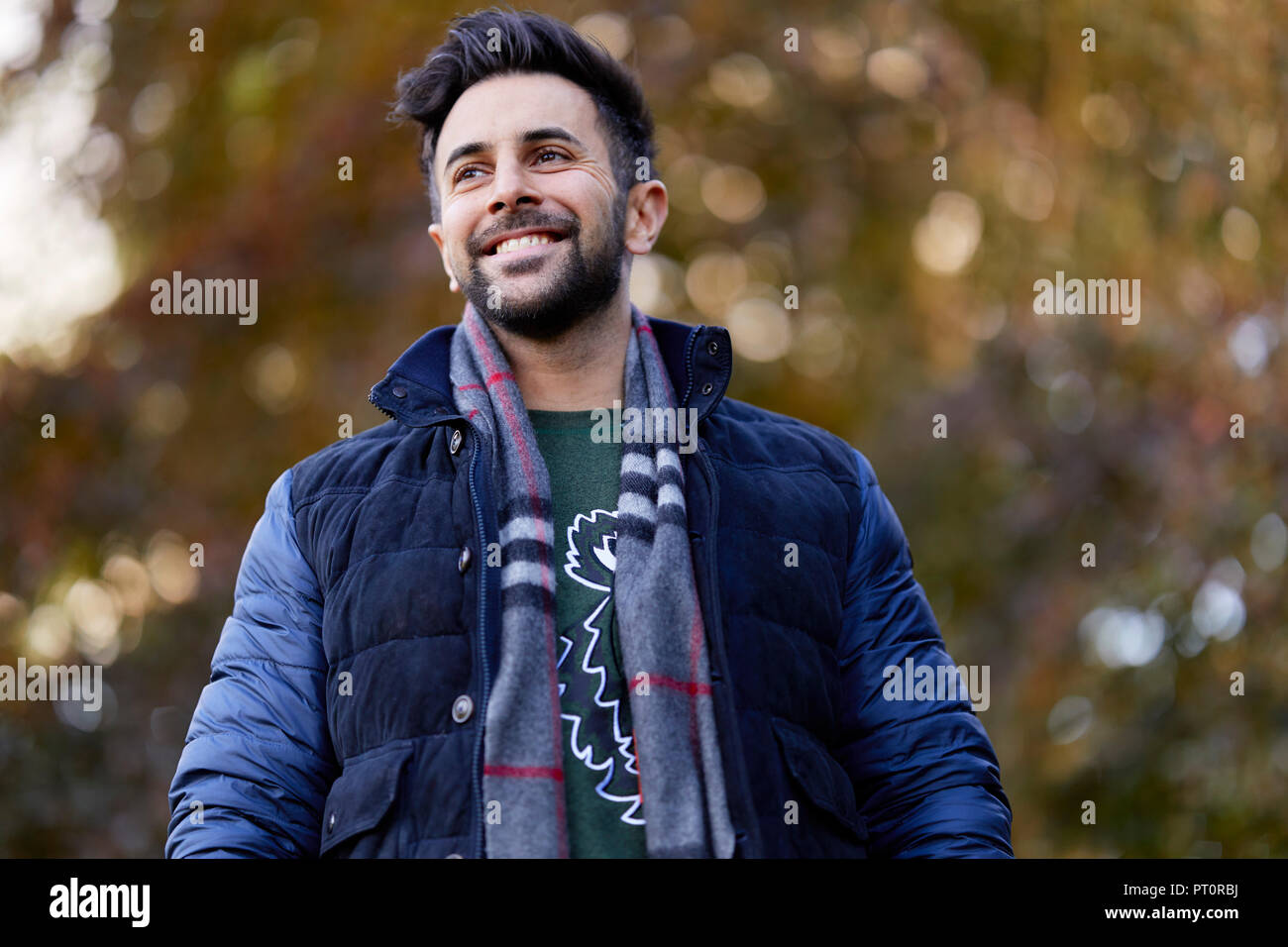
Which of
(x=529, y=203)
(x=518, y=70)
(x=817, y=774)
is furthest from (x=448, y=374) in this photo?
(x=817, y=774)

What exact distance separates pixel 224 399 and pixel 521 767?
4.71 metres

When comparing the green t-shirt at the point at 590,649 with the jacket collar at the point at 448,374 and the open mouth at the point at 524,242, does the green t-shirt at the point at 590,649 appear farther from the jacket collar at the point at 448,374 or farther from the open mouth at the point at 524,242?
the open mouth at the point at 524,242

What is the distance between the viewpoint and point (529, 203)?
2.60 metres

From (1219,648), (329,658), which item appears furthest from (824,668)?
(1219,648)

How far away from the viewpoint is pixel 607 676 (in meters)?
2.34

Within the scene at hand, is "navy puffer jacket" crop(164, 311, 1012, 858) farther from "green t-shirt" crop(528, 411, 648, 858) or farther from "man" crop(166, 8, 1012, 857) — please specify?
"green t-shirt" crop(528, 411, 648, 858)

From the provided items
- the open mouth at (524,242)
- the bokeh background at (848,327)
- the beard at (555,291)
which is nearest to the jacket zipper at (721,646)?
the beard at (555,291)

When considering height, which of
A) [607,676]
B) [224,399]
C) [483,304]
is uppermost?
[224,399]

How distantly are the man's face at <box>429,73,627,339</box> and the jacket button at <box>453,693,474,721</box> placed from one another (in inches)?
29.6

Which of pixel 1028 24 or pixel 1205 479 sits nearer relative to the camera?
→ pixel 1205 479

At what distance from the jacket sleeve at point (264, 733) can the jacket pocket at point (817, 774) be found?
76 cm

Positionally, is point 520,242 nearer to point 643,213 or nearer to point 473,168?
point 473,168

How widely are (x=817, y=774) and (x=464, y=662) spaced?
60 centimetres

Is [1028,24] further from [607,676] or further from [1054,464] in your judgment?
[607,676]
